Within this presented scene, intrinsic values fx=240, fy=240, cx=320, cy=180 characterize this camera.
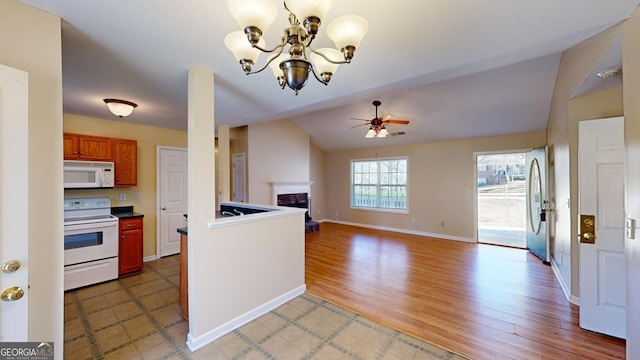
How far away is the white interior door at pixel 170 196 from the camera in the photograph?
4.28 m

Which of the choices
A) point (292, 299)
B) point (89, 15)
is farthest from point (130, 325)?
point (89, 15)

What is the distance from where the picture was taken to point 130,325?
2.32m

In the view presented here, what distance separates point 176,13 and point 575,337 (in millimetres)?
4114

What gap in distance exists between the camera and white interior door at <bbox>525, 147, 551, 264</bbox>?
4.14 meters

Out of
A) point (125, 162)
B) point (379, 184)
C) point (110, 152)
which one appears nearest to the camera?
point (110, 152)

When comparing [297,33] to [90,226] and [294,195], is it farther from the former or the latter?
[294,195]

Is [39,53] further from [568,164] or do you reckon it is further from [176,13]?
[568,164]

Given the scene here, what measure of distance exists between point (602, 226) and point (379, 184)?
5036mm

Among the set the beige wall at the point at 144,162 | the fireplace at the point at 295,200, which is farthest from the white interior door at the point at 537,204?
the beige wall at the point at 144,162

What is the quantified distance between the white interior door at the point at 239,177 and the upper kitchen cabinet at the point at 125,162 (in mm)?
2191

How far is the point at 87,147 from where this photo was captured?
3312mm

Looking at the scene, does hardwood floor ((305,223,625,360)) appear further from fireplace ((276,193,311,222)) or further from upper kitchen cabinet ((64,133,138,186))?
upper kitchen cabinet ((64,133,138,186))

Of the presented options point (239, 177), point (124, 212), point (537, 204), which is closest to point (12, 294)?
point (124, 212)

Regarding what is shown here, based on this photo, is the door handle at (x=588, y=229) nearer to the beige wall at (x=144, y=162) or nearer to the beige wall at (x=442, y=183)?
the beige wall at (x=442, y=183)
